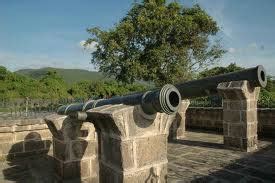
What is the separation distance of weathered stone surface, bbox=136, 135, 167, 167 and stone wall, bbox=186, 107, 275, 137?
670 centimetres

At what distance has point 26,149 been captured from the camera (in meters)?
7.96

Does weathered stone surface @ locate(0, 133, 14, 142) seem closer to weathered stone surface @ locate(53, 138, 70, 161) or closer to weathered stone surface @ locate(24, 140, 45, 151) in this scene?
weathered stone surface @ locate(24, 140, 45, 151)

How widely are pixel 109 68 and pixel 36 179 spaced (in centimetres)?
1218

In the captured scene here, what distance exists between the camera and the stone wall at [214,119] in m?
9.35

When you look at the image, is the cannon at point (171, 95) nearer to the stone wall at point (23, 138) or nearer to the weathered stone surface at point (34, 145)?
the stone wall at point (23, 138)

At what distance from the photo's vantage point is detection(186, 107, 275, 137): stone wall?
935 cm

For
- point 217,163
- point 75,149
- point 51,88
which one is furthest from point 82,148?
point 51,88

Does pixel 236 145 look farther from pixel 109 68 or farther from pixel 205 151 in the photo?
pixel 109 68

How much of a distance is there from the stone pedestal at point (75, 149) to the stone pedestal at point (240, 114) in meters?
3.52

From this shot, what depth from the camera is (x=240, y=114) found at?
7.61m

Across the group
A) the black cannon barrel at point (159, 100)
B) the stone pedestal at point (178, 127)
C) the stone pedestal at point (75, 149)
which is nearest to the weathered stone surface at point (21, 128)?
the stone pedestal at point (75, 149)

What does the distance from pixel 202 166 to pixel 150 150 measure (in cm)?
273

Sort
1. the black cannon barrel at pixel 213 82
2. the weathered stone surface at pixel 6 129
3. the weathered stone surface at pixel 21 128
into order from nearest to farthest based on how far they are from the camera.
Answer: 1. the black cannon barrel at pixel 213 82
2. the weathered stone surface at pixel 6 129
3. the weathered stone surface at pixel 21 128

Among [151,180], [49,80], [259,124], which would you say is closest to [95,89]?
[49,80]
